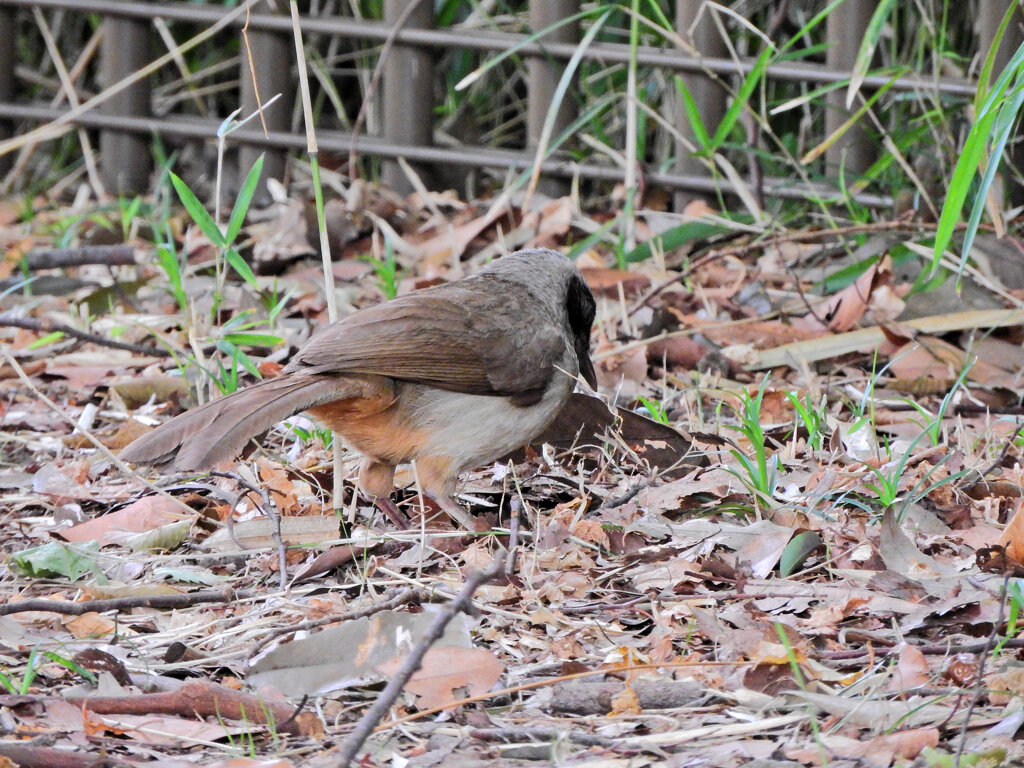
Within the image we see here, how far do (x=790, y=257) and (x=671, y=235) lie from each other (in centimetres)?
60

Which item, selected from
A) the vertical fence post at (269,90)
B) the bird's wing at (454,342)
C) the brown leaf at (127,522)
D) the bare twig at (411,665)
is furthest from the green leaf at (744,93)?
the bare twig at (411,665)

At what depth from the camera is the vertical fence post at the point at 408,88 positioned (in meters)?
7.19

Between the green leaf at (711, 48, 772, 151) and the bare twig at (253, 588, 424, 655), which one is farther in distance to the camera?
the green leaf at (711, 48, 772, 151)

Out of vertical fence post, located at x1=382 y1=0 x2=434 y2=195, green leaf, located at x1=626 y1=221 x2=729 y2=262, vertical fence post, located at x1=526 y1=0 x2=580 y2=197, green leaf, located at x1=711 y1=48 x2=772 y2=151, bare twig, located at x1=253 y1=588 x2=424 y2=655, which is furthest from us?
vertical fence post, located at x1=382 y1=0 x2=434 y2=195

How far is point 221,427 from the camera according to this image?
340cm

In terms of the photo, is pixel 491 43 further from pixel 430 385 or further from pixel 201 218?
pixel 430 385

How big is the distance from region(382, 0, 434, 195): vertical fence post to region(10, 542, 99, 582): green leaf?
14.1ft

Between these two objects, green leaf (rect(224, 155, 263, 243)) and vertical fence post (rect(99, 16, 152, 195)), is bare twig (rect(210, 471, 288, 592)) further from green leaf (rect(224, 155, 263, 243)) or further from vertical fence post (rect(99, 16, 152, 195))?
vertical fence post (rect(99, 16, 152, 195))

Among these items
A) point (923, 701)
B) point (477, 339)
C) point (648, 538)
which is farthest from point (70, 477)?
point (923, 701)

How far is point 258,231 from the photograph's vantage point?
7180mm

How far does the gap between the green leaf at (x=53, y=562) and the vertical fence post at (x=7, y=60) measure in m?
5.57

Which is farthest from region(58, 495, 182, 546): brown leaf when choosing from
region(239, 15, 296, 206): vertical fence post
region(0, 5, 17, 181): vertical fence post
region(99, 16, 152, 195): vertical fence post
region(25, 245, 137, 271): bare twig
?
region(0, 5, 17, 181): vertical fence post

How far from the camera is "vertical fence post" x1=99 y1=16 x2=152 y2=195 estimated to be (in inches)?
309

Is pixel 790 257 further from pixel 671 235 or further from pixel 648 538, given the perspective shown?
pixel 648 538
